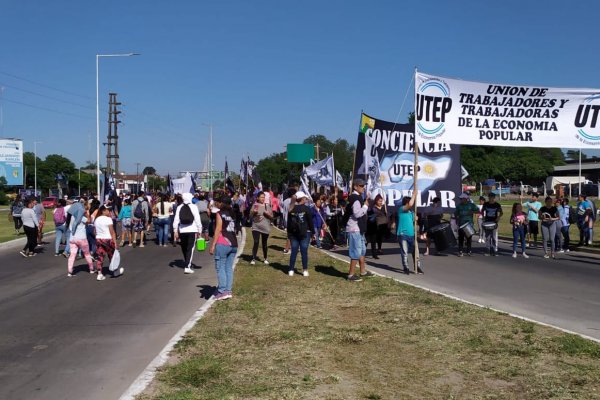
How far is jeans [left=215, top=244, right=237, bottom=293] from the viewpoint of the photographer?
8930mm

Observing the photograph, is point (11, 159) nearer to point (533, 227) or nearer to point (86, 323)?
point (533, 227)

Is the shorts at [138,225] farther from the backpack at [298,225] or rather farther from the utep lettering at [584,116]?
the utep lettering at [584,116]

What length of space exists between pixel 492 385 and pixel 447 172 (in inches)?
453

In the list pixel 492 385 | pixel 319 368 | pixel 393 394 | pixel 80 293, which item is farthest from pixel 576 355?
pixel 80 293

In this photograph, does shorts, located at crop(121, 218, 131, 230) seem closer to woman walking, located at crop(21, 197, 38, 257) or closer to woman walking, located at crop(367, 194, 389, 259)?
woman walking, located at crop(21, 197, 38, 257)

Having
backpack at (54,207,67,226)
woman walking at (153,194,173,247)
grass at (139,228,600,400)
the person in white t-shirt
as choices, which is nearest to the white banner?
grass at (139,228,600,400)

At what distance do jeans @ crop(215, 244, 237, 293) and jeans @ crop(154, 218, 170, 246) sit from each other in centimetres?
1042

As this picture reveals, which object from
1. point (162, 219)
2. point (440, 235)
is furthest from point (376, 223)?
point (162, 219)

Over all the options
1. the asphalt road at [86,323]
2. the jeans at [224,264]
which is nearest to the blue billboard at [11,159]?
the asphalt road at [86,323]

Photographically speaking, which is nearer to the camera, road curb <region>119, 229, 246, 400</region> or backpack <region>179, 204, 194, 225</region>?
road curb <region>119, 229, 246, 400</region>

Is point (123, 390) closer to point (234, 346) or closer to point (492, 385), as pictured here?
point (234, 346)

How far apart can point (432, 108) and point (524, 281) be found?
168 inches

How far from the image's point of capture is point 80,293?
1020 centimetres

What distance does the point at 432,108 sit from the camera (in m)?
13.1
